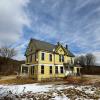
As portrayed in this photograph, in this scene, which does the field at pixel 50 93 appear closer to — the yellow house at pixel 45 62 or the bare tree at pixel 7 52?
the yellow house at pixel 45 62

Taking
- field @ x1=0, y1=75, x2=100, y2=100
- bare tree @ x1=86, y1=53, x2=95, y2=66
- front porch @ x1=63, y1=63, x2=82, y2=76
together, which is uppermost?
bare tree @ x1=86, y1=53, x2=95, y2=66

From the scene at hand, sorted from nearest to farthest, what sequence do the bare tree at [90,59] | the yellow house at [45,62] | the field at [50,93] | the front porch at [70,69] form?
the field at [50,93]
the yellow house at [45,62]
the front porch at [70,69]
the bare tree at [90,59]

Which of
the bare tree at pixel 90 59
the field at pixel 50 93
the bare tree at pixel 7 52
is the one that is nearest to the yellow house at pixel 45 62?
the field at pixel 50 93

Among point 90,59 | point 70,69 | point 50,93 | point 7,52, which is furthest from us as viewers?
point 90,59

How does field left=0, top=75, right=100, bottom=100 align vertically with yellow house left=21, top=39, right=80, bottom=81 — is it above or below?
below

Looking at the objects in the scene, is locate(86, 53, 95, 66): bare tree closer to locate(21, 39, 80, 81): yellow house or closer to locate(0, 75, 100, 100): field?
locate(21, 39, 80, 81): yellow house

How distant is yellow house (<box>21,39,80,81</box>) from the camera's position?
27719 mm

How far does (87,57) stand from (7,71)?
65683mm

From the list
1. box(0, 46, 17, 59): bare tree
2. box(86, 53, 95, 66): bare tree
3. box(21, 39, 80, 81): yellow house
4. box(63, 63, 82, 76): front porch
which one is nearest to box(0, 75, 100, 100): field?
box(21, 39, 80, 81): yellow house

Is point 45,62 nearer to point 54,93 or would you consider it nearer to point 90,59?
point 54,93

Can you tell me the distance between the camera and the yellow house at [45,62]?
2772 cm

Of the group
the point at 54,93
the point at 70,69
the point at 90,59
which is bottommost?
the point at 54,93

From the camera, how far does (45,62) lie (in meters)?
28.7

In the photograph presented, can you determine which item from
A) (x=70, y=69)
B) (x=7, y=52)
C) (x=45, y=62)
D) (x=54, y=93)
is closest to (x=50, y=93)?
(x=54, y=93)
